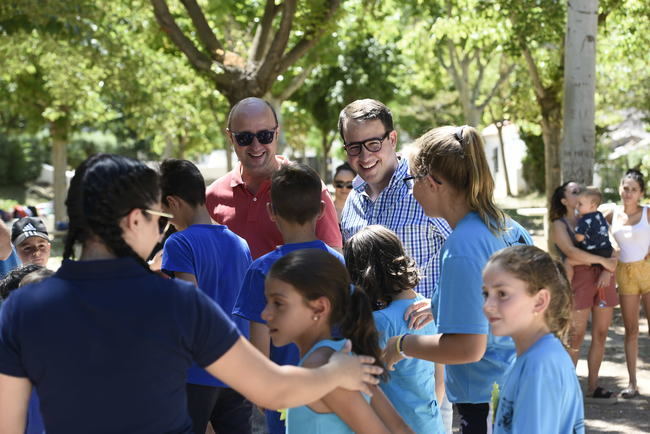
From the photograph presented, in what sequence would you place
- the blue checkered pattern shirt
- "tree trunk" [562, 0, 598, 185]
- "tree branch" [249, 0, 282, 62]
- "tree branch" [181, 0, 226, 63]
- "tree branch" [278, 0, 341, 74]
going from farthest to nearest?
"tree branch" [249, 0, 282, 62]
"tree branch" [278, 0, 341, 74]
"tree branch" [181, 0, 226, 63]
"tree trunk" [562, 0, 598, 185]
the blue checkered pattern shirt

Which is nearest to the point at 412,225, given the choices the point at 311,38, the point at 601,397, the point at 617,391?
the point at 601,397

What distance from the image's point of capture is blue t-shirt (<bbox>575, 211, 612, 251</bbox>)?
8.06 metres

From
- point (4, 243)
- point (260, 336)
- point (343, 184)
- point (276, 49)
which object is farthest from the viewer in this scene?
point (276, 49)

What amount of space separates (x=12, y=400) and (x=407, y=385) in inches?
67.5

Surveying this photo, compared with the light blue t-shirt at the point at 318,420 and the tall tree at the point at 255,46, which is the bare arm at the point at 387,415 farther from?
the tall tree at the point at 255,46

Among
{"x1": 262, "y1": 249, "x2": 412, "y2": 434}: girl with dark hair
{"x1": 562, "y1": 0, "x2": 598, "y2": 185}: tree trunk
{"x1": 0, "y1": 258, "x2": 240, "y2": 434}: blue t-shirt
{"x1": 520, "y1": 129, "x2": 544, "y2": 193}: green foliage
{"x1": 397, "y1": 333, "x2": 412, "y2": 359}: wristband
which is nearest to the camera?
{"x1": 0, "y1": 258, "x2": 240, "y2": 434}: blue t-shirt

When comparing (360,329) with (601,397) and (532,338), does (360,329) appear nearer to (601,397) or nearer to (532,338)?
(532,338)

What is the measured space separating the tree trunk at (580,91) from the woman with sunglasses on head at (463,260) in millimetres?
6779

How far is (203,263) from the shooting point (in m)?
4.38

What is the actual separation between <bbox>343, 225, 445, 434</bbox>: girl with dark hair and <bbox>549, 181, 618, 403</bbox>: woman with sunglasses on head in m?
4.60

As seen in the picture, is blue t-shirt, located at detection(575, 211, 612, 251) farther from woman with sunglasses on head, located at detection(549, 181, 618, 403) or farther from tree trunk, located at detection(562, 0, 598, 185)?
tree trunk, located at detection(562, 0, 598, 185)

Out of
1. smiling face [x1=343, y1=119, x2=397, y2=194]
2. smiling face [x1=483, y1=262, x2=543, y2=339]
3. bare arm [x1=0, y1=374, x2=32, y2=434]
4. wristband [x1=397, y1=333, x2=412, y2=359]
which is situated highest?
smiling face [x1=343, y1=119, x2=397, y2=194]

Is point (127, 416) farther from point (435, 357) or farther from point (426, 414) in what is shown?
point (426, 414)

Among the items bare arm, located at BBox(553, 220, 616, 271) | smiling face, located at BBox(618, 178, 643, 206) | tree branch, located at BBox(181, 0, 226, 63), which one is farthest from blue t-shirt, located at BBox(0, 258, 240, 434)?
tree branch, located at BBox(181, 0, 226, 63)
